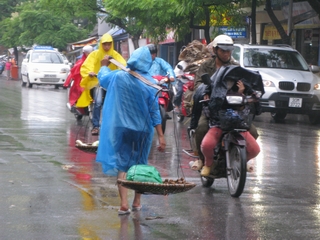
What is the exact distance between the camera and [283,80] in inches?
721

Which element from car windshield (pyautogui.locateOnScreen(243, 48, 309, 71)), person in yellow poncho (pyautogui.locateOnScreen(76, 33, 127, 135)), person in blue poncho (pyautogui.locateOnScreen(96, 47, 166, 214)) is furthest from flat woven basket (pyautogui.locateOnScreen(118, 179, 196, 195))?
car windshield (pyautogui.locateOnScreen(243, 48, 309, 71))

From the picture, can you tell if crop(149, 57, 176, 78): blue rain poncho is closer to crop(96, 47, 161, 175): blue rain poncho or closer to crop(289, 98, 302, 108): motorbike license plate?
crop(289, 98, 302, 108): motorbike license plate

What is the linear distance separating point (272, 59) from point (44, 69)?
18.3 metres

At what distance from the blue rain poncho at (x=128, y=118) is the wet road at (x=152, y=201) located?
0.49 meters

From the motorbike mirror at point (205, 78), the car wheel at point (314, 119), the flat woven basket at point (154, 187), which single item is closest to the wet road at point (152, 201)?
the flat woven basket at point (154, 187)

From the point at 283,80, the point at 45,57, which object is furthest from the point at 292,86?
the point at 45,57

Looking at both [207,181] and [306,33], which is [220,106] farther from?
[306,33]

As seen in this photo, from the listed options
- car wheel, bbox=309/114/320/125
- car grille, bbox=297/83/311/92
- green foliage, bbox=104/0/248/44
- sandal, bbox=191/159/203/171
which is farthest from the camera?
→ green foliage, bbox=104/0/248/44

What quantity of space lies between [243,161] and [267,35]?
2450 cm

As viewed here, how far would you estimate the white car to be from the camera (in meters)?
35.6

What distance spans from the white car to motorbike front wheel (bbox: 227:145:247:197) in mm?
28064

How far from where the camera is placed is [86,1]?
39.8 meters

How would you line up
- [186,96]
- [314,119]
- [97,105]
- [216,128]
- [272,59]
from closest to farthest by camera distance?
[216,128] < [186,96] < [97,105] < [314,119] < [272,59]

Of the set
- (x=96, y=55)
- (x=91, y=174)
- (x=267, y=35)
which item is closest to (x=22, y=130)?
(x=96, y=55)
